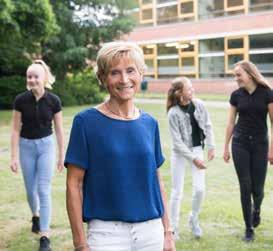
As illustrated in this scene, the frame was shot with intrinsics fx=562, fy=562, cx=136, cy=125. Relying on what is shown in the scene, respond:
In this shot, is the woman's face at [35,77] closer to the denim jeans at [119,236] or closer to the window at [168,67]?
the denim jeans at [119,236]

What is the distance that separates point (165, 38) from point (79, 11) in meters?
19.0

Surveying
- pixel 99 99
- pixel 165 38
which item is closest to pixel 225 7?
pixel 165 38

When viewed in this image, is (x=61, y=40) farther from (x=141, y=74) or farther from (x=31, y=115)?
(x=141, y=74)

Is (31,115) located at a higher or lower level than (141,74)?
lower

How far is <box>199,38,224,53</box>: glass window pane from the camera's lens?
44.6 meters

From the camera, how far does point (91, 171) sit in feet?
9.85

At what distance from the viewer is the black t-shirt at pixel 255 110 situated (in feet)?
20.5

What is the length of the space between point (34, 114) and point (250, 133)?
2387 mm

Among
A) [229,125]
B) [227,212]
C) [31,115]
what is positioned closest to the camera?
[31,115]

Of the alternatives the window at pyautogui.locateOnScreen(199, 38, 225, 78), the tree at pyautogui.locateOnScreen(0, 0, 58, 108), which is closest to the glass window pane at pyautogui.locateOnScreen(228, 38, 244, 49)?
the window at pyautogui.locateOnScreen(199, 38, 225, 78)

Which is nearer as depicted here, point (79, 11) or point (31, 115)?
point (31, 115)

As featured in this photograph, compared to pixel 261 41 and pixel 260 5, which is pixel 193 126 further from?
pixel 260 5

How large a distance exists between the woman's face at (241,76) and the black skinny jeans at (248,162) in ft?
1.94

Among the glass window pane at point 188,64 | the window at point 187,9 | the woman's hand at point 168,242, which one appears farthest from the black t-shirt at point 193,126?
the window at point 187,9
